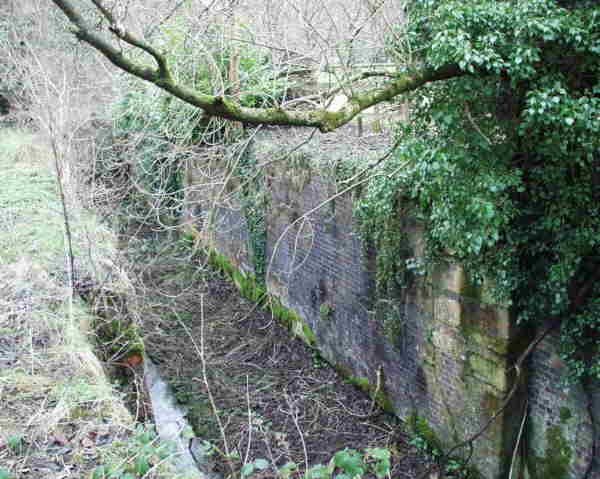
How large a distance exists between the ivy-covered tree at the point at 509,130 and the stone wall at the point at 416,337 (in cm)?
48

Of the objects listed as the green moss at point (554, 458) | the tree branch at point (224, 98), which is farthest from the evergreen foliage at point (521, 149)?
the green moss at point (554, 458)

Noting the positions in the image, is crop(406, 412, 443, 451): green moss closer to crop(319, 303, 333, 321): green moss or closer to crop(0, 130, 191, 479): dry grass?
crop(319, 303, 333, 321): green moss

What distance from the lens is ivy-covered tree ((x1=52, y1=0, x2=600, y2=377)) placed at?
12.3ft

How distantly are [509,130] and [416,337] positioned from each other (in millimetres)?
2709

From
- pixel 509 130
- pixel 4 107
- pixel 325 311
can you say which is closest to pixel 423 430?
pixel 325 311

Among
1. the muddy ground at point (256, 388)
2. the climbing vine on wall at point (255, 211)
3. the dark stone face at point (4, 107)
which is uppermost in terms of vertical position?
the dark stone face at point (4, 107)

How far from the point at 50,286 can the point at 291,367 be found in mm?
3908

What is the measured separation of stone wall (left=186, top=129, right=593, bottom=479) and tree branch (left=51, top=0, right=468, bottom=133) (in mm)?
1285

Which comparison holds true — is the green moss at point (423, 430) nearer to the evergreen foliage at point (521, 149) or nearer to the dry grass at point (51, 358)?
the evergreen foliage at point (521, 149)

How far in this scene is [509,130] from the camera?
432 cm

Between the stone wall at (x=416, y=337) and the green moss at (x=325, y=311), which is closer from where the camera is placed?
the stone wall at (x=416, y=337)

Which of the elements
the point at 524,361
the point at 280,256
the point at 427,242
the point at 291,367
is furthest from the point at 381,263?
the point at 280,256

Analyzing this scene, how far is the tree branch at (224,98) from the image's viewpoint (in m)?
→ 3.20

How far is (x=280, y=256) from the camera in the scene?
31.6 feet
